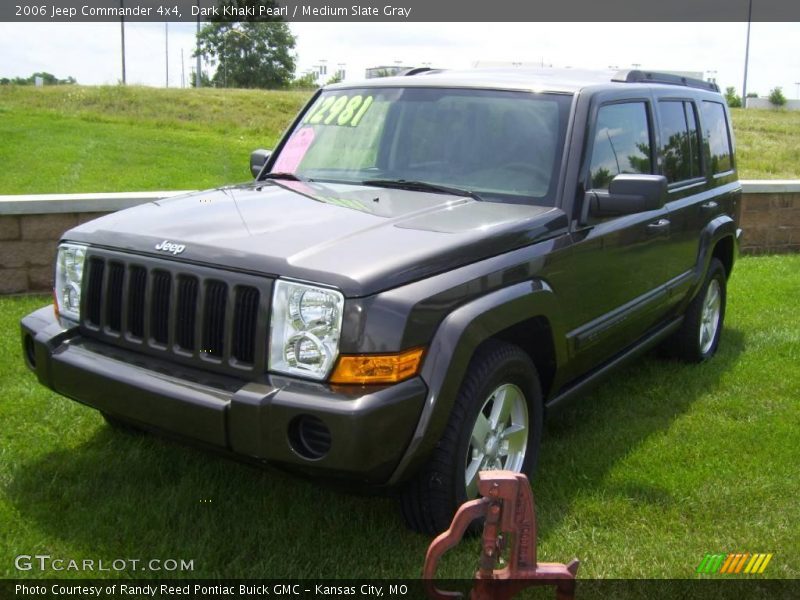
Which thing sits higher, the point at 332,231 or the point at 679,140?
the point at 679,140

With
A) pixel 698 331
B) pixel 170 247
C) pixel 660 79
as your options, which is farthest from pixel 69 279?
pixel 698 331

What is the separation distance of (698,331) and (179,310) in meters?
3.92

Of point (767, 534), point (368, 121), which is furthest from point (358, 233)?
point (767, 534)

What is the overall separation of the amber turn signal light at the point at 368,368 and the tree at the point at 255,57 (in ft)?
124

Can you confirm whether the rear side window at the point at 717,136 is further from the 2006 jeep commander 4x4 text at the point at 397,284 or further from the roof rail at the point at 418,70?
the roof rail at the point at 418,70

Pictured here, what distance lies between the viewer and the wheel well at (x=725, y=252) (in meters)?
6.11

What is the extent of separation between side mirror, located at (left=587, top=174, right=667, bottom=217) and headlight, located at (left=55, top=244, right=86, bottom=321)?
7.55ft

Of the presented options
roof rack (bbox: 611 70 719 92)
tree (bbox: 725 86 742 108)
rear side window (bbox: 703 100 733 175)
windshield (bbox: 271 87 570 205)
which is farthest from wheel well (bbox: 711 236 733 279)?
tree (bbox: 725 86 742 108)

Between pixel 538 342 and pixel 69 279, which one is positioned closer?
pixel 69 279

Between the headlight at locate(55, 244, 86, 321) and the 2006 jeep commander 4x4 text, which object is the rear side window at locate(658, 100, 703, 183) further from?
the headlight at locate(55, 244, 86, 321)

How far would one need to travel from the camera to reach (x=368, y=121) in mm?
4492

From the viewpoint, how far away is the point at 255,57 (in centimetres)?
4703

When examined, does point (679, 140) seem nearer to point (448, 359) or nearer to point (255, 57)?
point (448, 359)

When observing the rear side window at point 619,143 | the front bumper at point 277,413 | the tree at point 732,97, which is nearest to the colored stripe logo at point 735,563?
the front bumper at point 277,413
